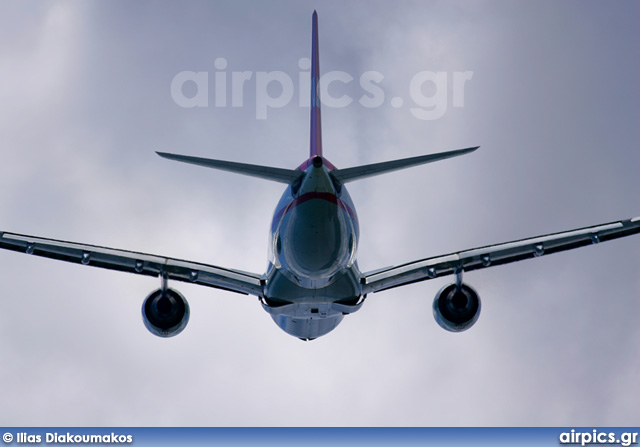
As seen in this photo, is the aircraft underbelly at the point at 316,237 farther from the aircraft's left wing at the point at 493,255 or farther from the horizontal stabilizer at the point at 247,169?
the aircraft's left wing at the point at 493,255

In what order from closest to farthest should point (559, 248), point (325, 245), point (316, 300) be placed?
1. point (325, 245)
2. point (316, 300)
3. point (559, 248)

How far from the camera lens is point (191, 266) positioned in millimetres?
26875

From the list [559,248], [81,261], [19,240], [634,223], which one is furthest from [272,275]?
[634,223]

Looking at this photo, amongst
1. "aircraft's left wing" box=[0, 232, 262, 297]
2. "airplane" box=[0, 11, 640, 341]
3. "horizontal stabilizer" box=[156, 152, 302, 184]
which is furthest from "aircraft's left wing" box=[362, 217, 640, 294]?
"horizontal stabilizer" box=[156, 152, 302, 184]

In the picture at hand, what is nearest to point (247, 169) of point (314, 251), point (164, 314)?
point (314, 251)

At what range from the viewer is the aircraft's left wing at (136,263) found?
25.4 m

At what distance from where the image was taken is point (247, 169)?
21.0 m

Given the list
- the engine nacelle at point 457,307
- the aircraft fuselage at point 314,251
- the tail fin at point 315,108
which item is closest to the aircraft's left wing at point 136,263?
the aircraft fuselage at point 314,251

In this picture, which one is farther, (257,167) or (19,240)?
(19,240)

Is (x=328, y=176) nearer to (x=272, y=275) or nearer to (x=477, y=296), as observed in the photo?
(x=272, y=275)

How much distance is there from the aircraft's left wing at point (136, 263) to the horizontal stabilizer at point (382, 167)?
727 cm

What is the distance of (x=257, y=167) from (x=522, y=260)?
11.7 meters

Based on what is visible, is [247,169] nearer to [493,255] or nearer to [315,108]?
[315,108]

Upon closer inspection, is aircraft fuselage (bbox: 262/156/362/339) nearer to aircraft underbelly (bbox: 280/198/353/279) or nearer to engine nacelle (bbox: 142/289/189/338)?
aircraft underbelly (bbox: 280/198/353/279)
